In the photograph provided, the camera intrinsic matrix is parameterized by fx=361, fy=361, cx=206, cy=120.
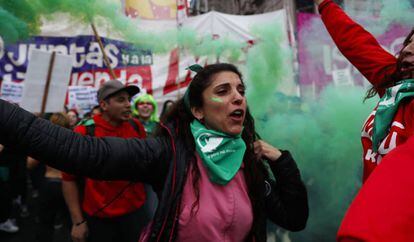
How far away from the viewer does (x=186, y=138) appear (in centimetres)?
146

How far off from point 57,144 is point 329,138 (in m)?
2.11

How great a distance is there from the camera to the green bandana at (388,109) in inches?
48.2

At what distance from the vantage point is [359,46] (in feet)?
5.58

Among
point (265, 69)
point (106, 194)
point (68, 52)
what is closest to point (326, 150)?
point (265, 69)

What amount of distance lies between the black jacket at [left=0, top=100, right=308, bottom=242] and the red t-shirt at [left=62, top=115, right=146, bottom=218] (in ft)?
3.89

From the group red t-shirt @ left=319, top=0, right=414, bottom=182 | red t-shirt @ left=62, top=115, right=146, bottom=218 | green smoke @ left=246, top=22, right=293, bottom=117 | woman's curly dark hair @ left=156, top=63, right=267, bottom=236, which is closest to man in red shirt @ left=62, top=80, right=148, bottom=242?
red t-shirt @ left=62, top=115, right=146, bottom=218

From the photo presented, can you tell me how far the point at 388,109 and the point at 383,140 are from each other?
0.11 meters

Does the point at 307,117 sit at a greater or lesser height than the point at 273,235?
greater

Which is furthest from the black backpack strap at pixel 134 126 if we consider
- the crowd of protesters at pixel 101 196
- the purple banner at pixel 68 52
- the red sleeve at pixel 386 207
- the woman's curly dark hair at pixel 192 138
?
the red sleeve at pixel 386 207

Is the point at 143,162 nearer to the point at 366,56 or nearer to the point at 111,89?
the point at 366,56

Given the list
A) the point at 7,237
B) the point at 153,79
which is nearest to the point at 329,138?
the point at 153,79

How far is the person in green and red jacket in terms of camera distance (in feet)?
1.90

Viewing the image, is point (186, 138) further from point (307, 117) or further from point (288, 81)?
point (288, 81)

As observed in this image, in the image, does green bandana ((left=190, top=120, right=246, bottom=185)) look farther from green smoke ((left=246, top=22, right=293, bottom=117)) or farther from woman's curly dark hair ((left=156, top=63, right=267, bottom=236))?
green smoke ((left=246, top=22, right=293, bottom=117))
